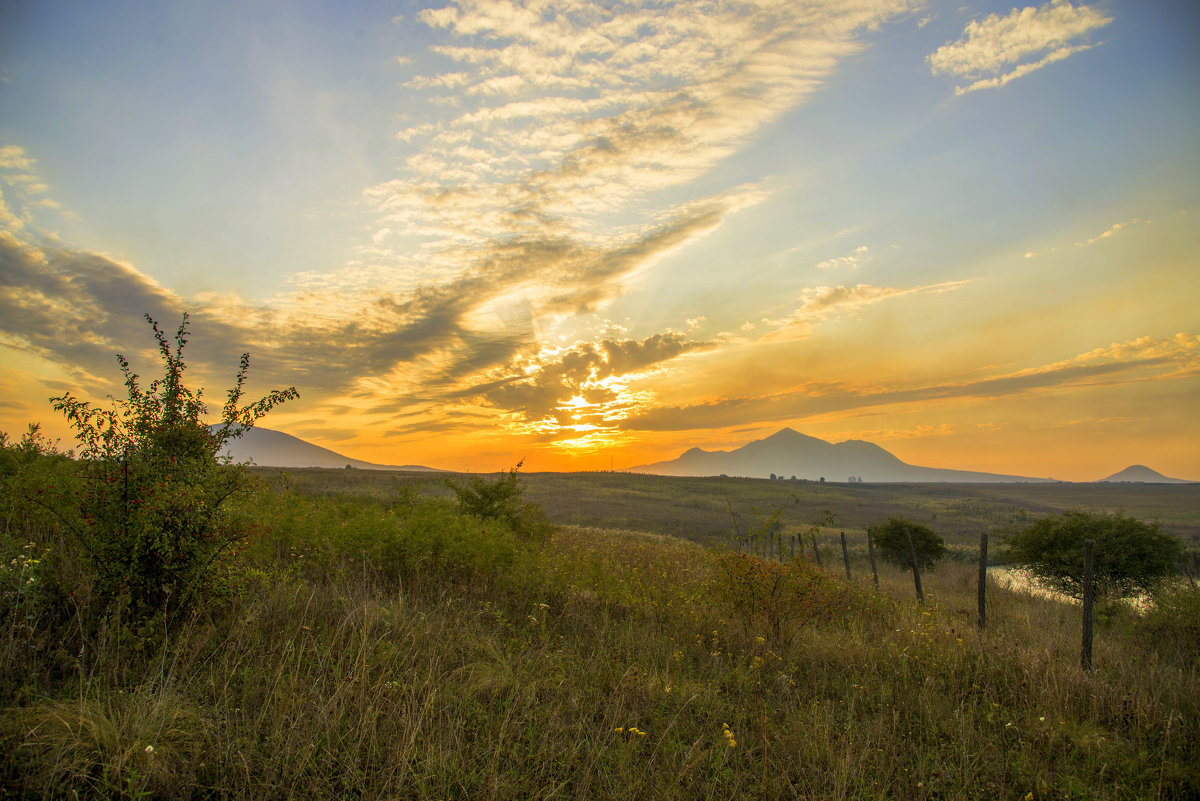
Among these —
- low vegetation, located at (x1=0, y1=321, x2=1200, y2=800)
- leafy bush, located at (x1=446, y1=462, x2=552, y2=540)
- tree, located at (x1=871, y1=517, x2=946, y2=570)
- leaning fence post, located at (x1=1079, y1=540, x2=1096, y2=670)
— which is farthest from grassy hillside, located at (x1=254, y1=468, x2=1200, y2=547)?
low vegetation, located at (x1=0, y1=321, x2=1200, y2=800)

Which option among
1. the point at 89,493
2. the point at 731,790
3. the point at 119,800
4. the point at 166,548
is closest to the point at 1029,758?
the point at 731,790

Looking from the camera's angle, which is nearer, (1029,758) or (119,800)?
(119,800)

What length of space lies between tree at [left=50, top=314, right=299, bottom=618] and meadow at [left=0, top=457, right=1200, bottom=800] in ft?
0.71

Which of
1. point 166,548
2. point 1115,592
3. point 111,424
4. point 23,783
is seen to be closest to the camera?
point 23,783

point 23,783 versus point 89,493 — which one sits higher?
point 89,493

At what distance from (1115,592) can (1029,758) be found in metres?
15.3

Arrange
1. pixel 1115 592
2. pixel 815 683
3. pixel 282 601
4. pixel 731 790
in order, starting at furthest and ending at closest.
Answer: pixel 1115 592
pixel 815 683
pixel 282 601
pixel 731 790

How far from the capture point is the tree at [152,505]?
4.93 m

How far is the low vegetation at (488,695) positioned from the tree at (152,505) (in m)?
0.05

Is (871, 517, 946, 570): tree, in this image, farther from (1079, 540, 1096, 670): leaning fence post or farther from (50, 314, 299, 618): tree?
(50, 314, 299, 618): tree

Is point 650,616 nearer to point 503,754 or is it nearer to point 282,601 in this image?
point 503,754

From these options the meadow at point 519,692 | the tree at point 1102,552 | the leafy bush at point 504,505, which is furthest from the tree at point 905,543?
the leafy bush at point 504,505

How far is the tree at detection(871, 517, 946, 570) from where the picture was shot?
2366 centimetres

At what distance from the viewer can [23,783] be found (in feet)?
10.1
